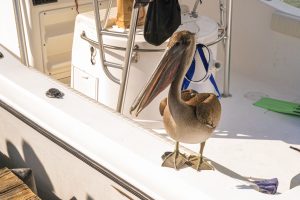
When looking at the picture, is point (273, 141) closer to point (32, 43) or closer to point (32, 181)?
point (32, 181)

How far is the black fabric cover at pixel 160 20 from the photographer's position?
1.60 m

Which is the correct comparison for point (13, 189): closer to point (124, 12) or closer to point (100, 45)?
point (100, 45)

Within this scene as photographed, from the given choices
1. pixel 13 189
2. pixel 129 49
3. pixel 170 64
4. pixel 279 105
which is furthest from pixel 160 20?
pixel 279 105

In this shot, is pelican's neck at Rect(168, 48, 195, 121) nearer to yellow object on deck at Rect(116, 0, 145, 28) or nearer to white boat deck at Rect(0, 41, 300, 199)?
white boat deck at Rect(0, 41, 300, 199)

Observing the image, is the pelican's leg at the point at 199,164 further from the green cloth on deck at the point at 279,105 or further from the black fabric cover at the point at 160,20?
the green cloth on deck at the point at 279,105

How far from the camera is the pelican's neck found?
1.37 m

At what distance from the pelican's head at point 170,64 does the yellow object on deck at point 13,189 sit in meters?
0.64

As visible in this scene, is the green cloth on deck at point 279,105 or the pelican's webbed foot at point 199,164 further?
the green cloth on deck at point 279,105

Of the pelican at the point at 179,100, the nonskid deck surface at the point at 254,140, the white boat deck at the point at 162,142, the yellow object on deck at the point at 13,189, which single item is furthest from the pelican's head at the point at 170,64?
the yellow object on deck at the point at 13,189

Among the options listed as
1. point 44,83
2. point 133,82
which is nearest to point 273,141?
point 133,82

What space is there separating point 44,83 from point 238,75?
4.03 ft

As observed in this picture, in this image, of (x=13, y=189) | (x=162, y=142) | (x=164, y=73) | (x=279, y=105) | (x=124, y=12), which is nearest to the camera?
(x=164, y=73)

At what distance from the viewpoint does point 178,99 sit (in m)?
1.38

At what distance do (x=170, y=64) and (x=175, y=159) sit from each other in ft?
0.91
